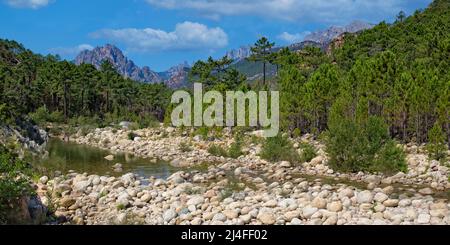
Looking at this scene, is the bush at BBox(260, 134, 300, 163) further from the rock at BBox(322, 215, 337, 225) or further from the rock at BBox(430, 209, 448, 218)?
the rock at BBox(322, 215, 337, 225)

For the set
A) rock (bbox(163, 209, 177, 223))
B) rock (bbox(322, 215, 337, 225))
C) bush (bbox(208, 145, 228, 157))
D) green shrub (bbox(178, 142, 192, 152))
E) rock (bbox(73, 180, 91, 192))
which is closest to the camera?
rock (bbox(322, 215, 337, 225))

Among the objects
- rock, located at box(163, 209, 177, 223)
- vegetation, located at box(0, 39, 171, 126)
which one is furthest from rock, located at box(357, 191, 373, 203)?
vegetation, located at box(0, 39, 171, 126)

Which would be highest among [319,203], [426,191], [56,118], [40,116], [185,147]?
[40,116]

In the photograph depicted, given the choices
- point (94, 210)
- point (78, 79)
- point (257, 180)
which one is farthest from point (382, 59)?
point (78, 79)

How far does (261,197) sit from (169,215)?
3399 millimetres

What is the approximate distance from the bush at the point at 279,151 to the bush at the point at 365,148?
13.5ft

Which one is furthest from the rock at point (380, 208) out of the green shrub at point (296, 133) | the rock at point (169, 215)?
the green shrub at point (296, 133)

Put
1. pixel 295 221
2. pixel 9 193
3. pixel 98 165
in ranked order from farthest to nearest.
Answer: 1. pixel 98 165
2. pixel 295 221
3. pixel 9 193

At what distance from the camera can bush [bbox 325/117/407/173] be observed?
871 inches

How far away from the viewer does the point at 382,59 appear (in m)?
34.7

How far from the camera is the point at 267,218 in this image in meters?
12.9

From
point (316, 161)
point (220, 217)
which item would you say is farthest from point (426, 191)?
point (220, 217)

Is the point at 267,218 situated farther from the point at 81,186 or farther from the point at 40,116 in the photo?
the point at 40,116
